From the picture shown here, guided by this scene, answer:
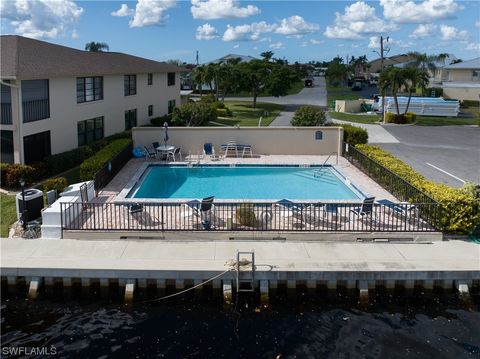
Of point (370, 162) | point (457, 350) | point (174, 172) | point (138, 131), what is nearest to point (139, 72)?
point (138, 131)

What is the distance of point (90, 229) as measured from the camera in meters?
16.5

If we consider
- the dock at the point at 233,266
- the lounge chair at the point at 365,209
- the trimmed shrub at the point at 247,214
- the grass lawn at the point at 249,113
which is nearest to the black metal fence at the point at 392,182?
the dock at the point at 233,266

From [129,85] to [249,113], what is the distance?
18364 mm

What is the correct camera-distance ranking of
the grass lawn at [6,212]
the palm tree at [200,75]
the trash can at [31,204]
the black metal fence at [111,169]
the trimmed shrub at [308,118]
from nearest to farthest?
the grass lawn at [6,212] < the trash can at [31,204] < the black metal fence at [111,169] < the trimmed shrub at [308,118] < the palm tree at [200,75]

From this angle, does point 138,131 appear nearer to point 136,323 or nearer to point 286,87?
point 136,323

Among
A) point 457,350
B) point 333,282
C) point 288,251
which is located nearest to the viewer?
point 457,350

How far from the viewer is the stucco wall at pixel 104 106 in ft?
84.9

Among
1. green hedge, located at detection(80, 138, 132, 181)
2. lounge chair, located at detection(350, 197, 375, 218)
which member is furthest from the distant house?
lounge chair, located at detection(350, 197, 375, 218)

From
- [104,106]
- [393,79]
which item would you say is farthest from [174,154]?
[393,79]

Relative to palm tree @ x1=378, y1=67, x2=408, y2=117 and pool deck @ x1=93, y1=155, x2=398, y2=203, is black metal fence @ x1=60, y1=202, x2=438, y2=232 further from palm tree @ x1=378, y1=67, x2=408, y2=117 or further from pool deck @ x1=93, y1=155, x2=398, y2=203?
palm tree @ x1=378, y1=67, x2=408, y2=117

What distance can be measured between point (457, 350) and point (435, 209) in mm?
5651

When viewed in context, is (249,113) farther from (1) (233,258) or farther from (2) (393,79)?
(1) (233,258)

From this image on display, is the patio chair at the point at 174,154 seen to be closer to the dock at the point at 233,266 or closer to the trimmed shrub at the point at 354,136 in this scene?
the trimmed shrub at the point at 354,136

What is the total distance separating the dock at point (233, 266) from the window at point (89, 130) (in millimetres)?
14229
